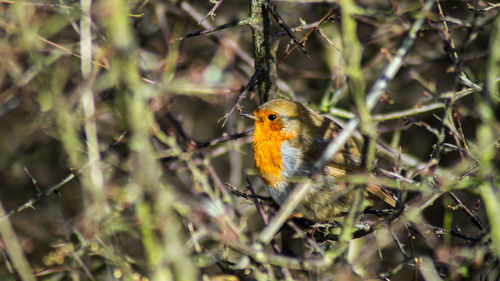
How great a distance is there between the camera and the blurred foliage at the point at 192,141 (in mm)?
2172

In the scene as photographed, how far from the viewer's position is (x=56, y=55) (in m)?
4.39

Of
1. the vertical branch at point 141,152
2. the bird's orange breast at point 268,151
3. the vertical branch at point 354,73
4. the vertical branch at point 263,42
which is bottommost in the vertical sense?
the vertical branch at point 141,152

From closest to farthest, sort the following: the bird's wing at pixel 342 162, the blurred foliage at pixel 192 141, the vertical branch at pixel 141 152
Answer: the vertical branch at pixel 141 152 → the blurred foliage at pixel 192 141 → the bird's wing at pixel 342 162

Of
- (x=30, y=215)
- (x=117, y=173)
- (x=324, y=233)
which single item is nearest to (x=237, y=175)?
(x=117, y=173)

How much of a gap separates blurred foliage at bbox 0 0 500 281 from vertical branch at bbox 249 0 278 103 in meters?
0.11

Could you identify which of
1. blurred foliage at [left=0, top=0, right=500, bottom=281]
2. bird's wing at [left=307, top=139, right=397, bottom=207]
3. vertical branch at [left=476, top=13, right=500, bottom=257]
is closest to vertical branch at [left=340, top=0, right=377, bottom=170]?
blurred foliage at [left=0, top=0, right=500, bottom=281]

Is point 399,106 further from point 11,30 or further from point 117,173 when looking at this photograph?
point 11,30

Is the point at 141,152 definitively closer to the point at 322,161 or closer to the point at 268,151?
the point at 322,161

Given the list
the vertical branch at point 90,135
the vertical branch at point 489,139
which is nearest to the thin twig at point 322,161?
the vertical branch at point 489,139

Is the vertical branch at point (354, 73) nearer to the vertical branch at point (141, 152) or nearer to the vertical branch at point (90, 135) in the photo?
the vertical branch at point (141, 152)

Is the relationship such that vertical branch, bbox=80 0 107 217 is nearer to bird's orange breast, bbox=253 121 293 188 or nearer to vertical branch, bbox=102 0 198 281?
vertical branch, bbox=102 0 198 281

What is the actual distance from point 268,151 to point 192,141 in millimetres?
642

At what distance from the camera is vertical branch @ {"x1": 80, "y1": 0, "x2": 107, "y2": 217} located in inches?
103

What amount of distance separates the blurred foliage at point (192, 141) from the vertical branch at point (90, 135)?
12 mm
